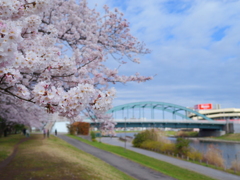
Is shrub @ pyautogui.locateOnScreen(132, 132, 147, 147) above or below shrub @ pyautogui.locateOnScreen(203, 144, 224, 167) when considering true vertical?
above

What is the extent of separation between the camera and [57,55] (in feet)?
17.7

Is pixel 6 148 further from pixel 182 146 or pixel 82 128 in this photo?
pixel 82 128

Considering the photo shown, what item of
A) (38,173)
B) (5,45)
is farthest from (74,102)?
(38,173)

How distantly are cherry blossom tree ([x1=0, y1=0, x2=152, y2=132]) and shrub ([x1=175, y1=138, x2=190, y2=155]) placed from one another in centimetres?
1778

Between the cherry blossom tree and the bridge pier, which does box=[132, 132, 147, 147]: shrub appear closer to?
the cherry blossom tree

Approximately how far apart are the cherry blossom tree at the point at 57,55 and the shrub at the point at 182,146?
1778 centimetres

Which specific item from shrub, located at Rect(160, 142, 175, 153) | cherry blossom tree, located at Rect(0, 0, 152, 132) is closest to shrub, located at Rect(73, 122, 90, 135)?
shrub, located at Rect(160, 142, 175, 153)

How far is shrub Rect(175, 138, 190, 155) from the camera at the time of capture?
26.0 meters

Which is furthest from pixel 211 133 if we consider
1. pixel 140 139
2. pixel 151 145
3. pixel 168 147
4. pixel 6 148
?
pixel 6 148

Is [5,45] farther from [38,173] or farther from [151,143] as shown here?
[151,143]

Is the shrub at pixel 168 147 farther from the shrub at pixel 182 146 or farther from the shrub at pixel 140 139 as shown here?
the shrub at pixel 140 139

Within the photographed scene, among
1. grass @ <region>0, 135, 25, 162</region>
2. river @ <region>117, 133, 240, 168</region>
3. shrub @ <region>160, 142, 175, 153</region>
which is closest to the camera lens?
grass @ <region>0, 135, 25, 162</region>

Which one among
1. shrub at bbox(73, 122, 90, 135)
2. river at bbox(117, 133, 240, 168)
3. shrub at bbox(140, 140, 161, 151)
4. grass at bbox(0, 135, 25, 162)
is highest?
shrub at bbox(73, 122, 90, 135)

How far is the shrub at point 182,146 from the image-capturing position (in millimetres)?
26047
